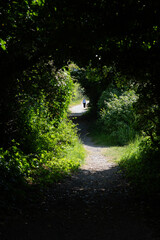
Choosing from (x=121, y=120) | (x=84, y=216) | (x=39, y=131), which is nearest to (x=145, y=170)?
(x=84, y=216)

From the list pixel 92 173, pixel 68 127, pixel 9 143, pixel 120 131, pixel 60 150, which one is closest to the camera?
pixel 9 143

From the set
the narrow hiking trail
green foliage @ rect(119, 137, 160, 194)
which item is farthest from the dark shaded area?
green foliage @ rect(119, 137, 160, 194)

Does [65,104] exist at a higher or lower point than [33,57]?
lower

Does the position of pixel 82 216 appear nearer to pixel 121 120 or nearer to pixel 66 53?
pixel 66 53

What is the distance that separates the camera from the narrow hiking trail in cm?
392

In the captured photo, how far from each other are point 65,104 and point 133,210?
657 centimetres

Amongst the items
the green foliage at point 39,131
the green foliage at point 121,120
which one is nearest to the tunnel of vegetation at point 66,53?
the green foliage at point 39,131

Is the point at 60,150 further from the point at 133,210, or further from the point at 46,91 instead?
the point at 133,210

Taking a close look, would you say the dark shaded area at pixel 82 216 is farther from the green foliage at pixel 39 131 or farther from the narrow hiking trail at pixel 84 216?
the green foliage at pixel 39 131

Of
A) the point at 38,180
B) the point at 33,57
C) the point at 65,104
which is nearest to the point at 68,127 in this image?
the point at 65,104

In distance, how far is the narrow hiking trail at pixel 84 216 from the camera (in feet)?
12.9

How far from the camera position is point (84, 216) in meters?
4.91

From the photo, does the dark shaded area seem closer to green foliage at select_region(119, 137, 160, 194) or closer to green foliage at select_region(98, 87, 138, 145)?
green foliage at select_region(119, 137, 160, 194)

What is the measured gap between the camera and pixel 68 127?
42.4 ft
